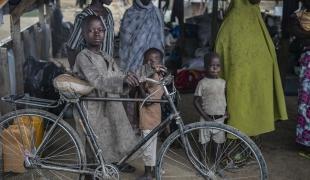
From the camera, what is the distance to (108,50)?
5.23 m

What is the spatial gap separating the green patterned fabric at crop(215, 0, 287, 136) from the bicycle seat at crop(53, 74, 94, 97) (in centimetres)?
173

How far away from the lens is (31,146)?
166 inches

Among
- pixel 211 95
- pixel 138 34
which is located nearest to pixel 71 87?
pixel 211 95

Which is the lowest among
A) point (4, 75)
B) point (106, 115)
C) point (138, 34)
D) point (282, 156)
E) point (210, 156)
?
point (282, 156)

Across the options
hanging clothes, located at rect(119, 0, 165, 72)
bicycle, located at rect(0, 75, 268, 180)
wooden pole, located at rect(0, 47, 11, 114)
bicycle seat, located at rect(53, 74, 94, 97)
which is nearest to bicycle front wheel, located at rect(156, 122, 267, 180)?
bicycle, located at rect(0, 75, 268, 180)

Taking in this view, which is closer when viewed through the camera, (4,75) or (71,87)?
(71,87)

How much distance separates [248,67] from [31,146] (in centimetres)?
226

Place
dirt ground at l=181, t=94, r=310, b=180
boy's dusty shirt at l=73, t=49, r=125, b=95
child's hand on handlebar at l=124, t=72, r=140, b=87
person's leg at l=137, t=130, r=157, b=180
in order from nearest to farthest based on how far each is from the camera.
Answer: child's hand on handlebar at l=124, t=72, r=140, b=87 < boy's dusty shirt at l=73, t=49, r=125, b=95 < person's leg at l=137, t=130, r=157, b=180 < dirt ground at l=181, t=94, r=310, b=180

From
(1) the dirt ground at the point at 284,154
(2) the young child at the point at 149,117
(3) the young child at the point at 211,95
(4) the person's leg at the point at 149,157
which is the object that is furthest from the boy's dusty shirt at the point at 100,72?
(1) the dirt ground at the point at 284,154

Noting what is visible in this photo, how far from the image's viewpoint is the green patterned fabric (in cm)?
497

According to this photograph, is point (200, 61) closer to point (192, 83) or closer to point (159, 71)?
point (192, 83)

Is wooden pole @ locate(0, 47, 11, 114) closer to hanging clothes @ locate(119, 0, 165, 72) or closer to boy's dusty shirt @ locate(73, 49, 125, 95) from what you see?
hanging clothes @ locate(119, 0, 165, 72)

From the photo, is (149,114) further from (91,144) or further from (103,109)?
(91,144)

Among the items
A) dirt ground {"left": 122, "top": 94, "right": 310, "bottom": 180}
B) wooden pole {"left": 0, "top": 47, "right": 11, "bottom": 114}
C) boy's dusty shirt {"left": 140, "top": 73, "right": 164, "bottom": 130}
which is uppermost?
wooden pole {"left": 0, "top": 47, "right": 11, "bottom": 114}
